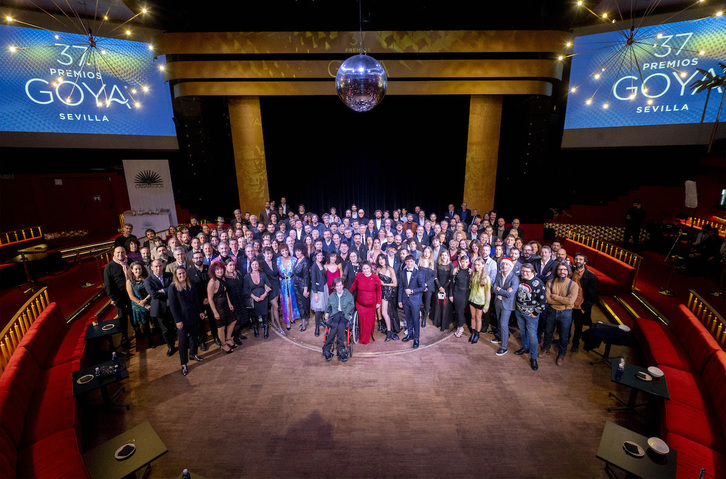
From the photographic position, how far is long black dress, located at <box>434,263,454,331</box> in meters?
5.70

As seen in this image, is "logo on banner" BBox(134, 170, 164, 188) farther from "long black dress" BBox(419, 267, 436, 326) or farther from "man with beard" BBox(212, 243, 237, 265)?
"long black dress" BBox(419, 267, 436, 326)

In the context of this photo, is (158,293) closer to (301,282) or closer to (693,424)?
(301,282)

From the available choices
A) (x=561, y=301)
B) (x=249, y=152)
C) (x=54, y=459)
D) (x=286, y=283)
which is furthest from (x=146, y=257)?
(x=561, y=301)

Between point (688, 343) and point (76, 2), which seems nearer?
point (688, 343)

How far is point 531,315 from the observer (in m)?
4.86

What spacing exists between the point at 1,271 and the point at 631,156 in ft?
61.3

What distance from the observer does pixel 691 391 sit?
3.90 metres

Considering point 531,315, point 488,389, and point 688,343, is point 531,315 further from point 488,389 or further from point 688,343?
point 688,343

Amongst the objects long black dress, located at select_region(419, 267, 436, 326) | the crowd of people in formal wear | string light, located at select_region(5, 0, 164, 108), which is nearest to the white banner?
string light, located at select_region(5, 0, 164, 108)

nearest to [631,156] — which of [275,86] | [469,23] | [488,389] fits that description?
[469,23]

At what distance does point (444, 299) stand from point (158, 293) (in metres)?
4.87

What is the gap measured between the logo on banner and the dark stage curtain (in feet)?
14.5

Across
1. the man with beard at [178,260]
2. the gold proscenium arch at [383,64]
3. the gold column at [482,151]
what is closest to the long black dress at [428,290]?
the man with beard at [178,260]

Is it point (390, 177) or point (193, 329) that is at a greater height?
point (390, 177)
